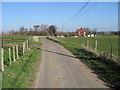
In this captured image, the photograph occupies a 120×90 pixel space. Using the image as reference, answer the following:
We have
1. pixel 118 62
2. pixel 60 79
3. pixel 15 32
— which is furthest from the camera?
pixel 15 32

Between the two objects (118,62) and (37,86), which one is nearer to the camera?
(37,86)

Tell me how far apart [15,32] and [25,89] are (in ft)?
427

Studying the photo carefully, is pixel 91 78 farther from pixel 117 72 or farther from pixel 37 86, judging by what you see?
pixel 37 86

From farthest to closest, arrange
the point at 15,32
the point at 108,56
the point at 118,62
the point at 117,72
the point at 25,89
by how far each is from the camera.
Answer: the point at 15,32
the point at 108,56
the point at 118,62
the point at 117,72
the point at 25,89

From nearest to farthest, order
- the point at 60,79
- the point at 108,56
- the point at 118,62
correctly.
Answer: the point at 60,79 < the point at 118,62 < the point at 108,56

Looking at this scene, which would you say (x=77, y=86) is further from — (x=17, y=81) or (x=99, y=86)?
(x=17, y=81)

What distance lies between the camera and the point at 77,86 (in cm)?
707

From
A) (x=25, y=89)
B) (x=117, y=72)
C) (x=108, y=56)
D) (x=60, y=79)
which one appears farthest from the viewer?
(x=108, y=56)

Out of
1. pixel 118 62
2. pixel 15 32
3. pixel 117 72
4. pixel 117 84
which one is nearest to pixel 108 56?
pixel 118 62

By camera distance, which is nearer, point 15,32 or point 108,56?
point 108,56

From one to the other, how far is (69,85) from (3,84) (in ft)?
8.84

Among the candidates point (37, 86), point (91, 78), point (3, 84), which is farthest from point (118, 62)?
point (3, 84)

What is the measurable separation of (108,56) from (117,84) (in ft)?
19.0

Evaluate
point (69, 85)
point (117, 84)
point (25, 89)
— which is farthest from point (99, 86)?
point (25, 89)
